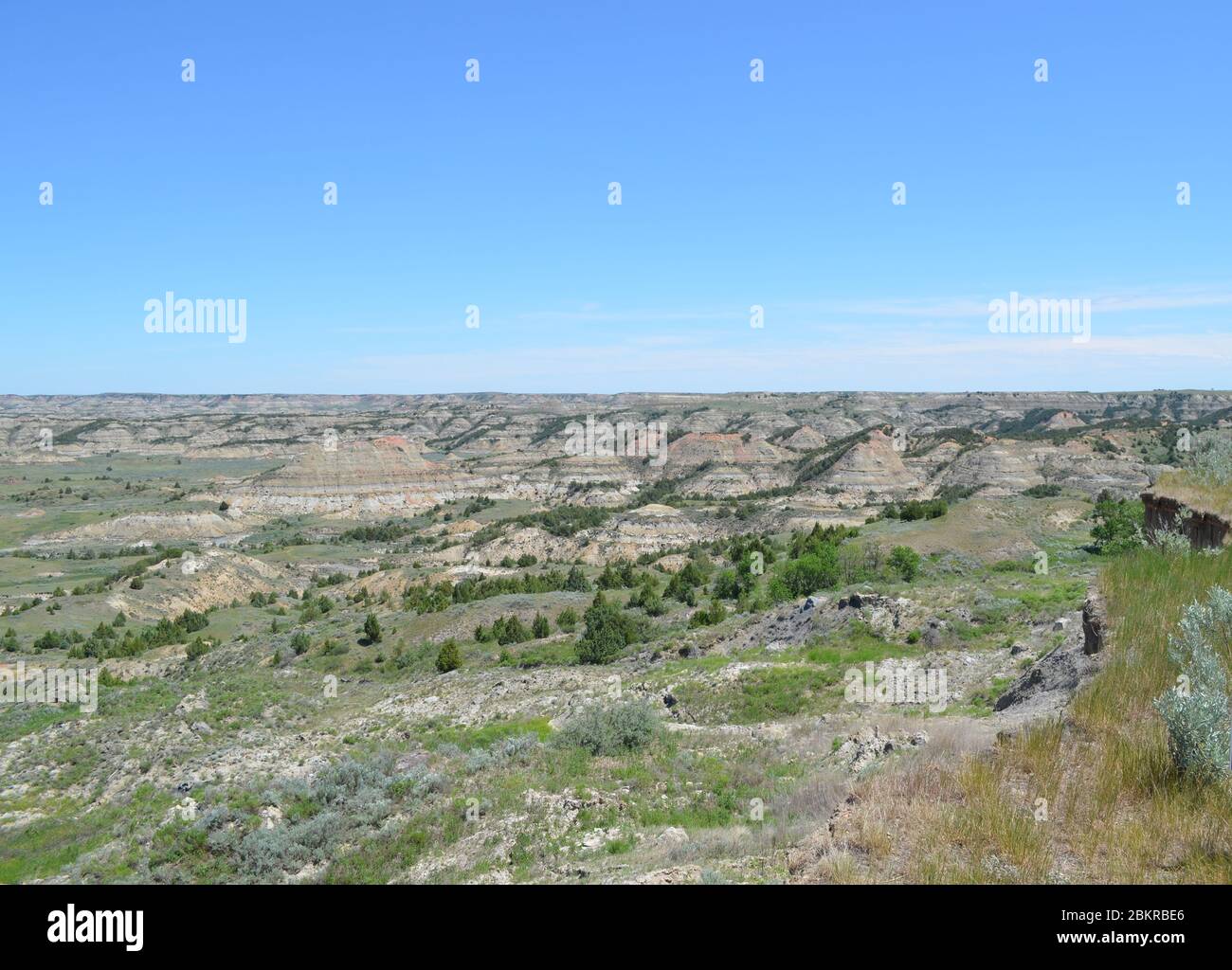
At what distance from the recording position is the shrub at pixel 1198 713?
4770mm

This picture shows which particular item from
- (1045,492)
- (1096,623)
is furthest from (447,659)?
(1045,492)

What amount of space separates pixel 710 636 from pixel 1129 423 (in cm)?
9632

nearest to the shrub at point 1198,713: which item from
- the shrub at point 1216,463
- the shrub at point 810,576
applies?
the shrub at point 1216,463

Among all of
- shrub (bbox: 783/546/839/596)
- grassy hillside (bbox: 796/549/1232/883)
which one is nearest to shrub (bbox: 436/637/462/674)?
shrub (bbox: 783/546/839/596)

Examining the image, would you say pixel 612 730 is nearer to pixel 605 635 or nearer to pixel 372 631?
pixel 605 635

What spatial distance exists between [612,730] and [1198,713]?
29.3 ft

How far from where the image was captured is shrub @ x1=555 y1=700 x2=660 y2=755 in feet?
39.9

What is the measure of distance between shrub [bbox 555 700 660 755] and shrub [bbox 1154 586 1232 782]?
8.10m

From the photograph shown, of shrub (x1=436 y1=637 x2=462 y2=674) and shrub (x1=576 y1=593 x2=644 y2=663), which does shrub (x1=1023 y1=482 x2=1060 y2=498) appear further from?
shrub (x1=436 y1=637 x2=462 y2=674)

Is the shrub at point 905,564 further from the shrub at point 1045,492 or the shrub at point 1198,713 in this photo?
the shrub at point 1045,492

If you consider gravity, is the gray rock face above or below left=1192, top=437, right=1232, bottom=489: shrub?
below

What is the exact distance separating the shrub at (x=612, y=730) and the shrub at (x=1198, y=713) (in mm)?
8101
